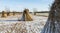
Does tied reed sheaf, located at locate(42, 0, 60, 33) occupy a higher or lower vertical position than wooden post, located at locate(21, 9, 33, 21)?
higher

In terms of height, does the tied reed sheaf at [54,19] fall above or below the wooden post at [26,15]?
above

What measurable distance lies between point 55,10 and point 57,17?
7.7 inches

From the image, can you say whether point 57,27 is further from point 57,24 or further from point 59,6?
point 59,6

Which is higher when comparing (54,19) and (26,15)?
(54,19)

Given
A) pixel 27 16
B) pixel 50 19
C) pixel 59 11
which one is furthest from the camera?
pixel 27 16

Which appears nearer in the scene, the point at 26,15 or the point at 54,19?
the point at 54,19

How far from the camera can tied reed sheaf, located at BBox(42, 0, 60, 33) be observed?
3.89m

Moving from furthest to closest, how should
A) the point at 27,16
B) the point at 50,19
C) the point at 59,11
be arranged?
the point at 27,16, the point at 50,19, the point at 59,11

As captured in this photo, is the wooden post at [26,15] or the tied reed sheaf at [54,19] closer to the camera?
the tied reed sheaf at [54,19]

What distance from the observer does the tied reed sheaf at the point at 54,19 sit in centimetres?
389

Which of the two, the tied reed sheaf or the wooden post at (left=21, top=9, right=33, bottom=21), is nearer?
the tied reed sheaf

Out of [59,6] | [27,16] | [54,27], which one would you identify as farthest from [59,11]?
[27,16]

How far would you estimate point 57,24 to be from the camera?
3898 mm

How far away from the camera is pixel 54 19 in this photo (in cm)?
398
